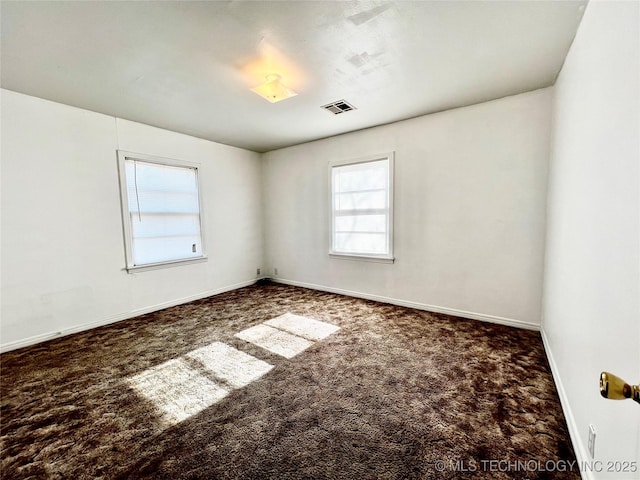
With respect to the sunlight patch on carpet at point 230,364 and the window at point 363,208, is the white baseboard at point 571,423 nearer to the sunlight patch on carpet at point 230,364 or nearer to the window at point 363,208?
the sunlight patch on carpet at point 230,364

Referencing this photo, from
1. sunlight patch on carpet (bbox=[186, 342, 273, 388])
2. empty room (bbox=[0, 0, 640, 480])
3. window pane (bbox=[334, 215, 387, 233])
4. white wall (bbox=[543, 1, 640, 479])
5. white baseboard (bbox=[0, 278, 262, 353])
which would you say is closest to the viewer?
white wall (bbox=[543, 1, 640, 479])

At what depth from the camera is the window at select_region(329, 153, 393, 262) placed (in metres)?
3.98

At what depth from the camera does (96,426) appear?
172 cm

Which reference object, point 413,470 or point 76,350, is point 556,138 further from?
point 76,350

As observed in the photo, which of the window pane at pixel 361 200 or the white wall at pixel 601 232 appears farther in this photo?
the window pane at pixel 361 200

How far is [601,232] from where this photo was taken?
1231 mm

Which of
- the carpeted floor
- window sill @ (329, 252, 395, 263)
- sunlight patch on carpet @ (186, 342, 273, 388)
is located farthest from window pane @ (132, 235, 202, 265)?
window sill @ (329, 252, 395, 263)

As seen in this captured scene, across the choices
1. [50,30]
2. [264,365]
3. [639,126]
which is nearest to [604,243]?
[639,126]

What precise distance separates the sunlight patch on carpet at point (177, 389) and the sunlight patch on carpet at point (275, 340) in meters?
0.66

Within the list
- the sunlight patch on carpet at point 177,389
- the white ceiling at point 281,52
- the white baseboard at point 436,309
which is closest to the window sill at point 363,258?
the white baseboard at point 436,309

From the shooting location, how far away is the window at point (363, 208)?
398 centimetres

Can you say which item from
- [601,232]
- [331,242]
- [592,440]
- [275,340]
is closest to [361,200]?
[331,242]

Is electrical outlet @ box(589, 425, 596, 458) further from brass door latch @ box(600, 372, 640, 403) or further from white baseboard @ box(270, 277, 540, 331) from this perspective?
white baseboard @ box(270, 277, 540, 331)

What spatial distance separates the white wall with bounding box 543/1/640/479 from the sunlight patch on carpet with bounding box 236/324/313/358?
2045 millimetres
